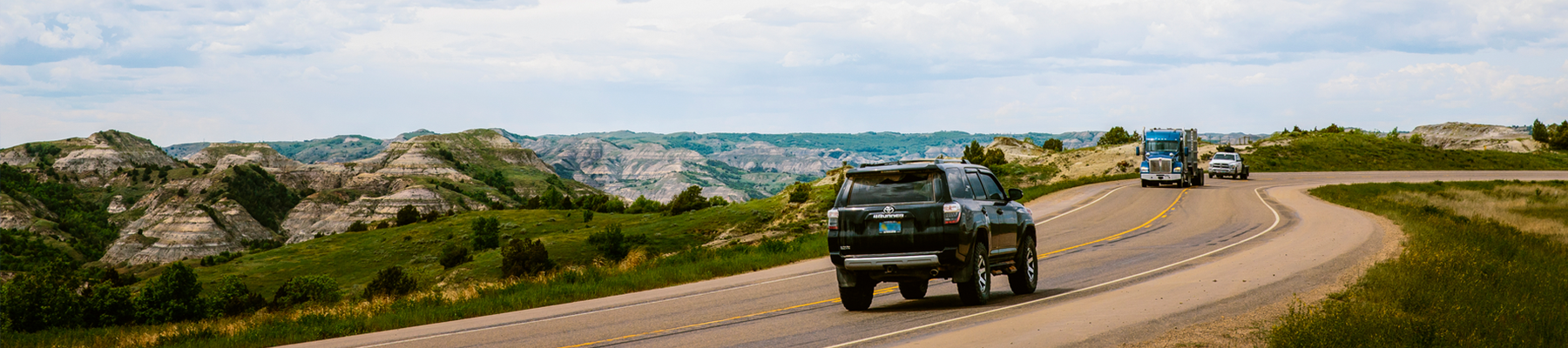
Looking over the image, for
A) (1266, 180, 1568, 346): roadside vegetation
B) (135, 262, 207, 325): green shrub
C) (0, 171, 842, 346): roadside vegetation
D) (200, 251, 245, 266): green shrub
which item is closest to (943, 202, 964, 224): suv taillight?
(1266, 180, 1568, 346): roadside vegetation

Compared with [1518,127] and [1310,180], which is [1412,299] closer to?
[1310,180]

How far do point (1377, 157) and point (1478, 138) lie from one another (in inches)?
1873

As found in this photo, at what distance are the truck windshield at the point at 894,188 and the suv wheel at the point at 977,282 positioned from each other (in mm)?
1017

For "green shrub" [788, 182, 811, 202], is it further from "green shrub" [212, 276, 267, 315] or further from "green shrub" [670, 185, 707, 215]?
"green shrub" [670, 185, 707, 215]

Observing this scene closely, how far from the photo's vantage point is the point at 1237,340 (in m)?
10.5

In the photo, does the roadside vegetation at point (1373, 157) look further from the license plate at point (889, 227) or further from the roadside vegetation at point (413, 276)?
the license plate at point (889, 227)

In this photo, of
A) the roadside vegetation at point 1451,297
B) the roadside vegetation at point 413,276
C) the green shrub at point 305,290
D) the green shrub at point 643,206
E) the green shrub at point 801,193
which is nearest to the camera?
the roadside vegetation at point 1451,297

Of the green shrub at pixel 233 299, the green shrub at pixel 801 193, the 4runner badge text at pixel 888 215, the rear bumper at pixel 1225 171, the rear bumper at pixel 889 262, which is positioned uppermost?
the 4runner badge text at pixel 888 215

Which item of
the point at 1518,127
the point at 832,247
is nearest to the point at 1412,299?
the point at 832,247

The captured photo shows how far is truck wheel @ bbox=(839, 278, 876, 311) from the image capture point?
13531 millimetres

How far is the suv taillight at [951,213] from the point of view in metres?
12.3

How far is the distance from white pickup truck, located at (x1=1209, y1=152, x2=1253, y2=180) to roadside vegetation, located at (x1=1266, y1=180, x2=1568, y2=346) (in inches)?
1153

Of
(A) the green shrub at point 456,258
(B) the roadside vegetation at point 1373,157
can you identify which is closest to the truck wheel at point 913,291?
(B) the roadside vegetation at point 1373,157

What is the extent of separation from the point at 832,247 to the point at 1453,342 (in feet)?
22.9
